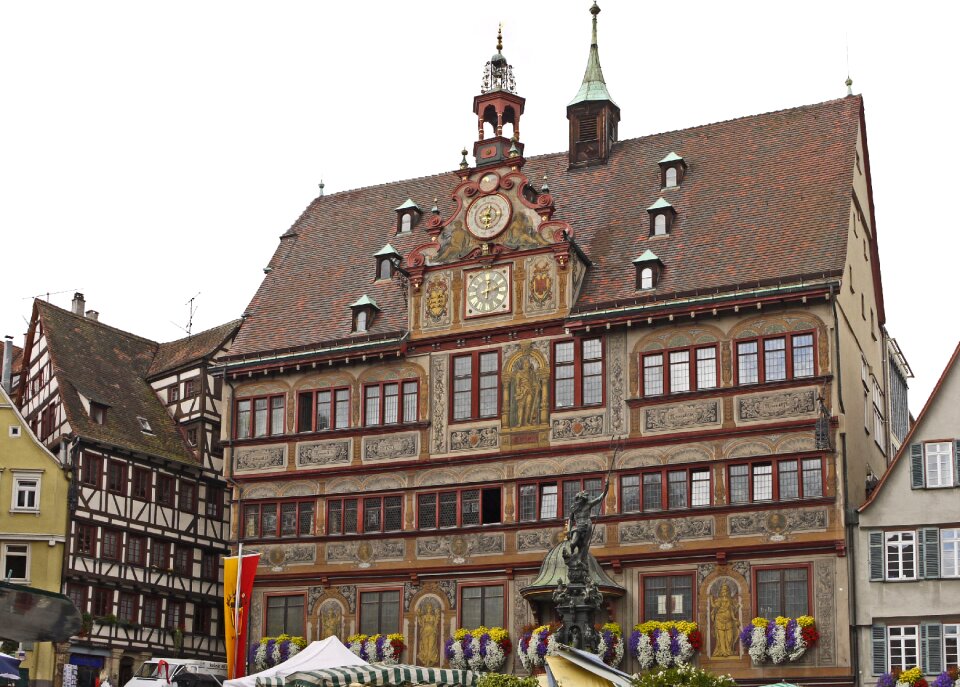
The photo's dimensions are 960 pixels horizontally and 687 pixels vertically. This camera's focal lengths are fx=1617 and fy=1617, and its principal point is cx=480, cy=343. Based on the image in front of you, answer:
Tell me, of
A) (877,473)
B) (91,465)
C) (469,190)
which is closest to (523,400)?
(469,190)

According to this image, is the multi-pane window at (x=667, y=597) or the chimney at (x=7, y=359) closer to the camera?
the multi-pane window at (x=667, y=597)

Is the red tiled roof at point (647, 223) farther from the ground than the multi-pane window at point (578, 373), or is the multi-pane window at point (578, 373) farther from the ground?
the red tiled roof at point (647, 223)

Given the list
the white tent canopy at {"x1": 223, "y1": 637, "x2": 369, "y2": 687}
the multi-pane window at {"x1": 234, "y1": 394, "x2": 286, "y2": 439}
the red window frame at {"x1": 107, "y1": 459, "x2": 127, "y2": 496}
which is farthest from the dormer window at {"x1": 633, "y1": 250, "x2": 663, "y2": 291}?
the red window frame at {"x1": 107, "y1": 459, "x2": 127, "y2": 496}

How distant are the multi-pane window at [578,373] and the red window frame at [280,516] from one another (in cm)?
757

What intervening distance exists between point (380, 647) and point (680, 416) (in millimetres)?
9438

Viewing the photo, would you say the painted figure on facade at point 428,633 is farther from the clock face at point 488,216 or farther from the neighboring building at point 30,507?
the neighboring building at point 30,507

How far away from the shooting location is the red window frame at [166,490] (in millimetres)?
47094

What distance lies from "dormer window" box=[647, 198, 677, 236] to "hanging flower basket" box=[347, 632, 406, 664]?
39.6 ft

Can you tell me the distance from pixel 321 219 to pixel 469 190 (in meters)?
8.60

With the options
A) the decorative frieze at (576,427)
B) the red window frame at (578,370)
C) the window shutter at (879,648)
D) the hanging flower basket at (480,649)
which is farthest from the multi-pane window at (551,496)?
the window shutter at (879,648)

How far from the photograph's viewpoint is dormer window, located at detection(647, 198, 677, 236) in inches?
1613

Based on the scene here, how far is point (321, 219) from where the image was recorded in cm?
4897

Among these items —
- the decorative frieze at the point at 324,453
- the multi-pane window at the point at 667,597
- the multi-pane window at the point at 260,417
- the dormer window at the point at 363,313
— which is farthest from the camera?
the multi-pane window at the point at 260,417

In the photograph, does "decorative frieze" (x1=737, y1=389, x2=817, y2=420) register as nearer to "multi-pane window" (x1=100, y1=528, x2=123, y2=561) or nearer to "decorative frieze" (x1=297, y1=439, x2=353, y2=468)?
"decorative frieze" (x1=297, y1=439, x2=353, y2=468)
